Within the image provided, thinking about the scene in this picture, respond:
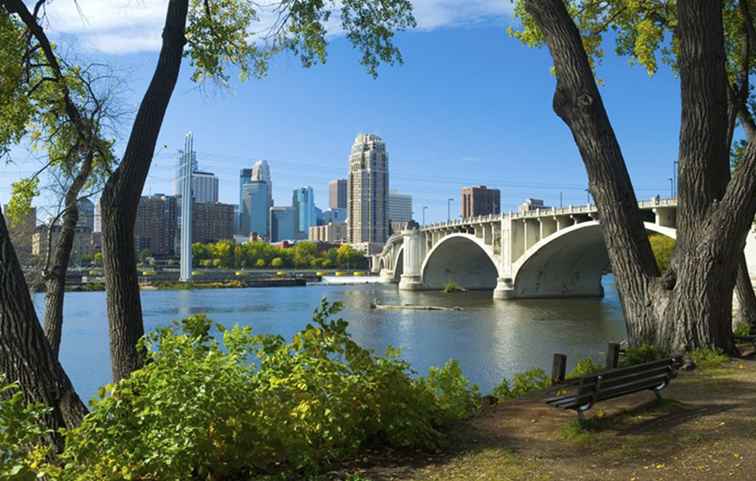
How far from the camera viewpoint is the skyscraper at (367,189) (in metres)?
177

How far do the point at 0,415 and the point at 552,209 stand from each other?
4954 centimetres

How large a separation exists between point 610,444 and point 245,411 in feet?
10.3

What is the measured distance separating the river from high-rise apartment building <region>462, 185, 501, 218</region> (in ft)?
332

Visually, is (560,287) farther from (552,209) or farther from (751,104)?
(751,104)

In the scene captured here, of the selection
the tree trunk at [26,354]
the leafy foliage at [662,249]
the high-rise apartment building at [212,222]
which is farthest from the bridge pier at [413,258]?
the high-rise apartment building at [212,222]

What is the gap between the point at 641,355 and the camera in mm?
9477

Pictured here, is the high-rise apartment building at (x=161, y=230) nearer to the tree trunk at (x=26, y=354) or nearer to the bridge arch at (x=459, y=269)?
the bridge arch at (x=459, y=269)

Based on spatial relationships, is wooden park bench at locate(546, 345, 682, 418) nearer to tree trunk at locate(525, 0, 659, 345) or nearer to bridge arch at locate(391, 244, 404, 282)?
tree trunk at locate(525, 0, 659, 345)

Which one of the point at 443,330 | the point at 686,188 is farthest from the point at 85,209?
the point at 443,330

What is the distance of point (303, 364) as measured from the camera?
546cm

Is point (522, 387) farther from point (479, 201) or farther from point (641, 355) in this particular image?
point (479, 201)

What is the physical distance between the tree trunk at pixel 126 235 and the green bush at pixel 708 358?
24.0 feet

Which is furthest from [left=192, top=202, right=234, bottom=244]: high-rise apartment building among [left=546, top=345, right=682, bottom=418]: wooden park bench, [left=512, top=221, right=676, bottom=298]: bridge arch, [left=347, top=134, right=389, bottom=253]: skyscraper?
[left=546, top=345, right=682, bottom=418]: wooden park bench

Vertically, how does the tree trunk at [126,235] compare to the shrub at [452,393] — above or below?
above
